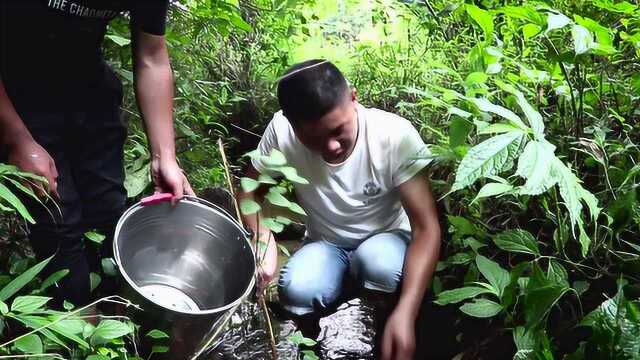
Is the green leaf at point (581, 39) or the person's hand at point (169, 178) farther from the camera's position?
the person's hand at point (169, 178)

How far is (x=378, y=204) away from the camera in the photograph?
6.83ft

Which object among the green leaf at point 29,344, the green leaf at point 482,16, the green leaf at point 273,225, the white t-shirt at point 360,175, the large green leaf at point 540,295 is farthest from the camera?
the white t-shirt at point 360,175

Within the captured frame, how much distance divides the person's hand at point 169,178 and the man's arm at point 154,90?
1 centimetres

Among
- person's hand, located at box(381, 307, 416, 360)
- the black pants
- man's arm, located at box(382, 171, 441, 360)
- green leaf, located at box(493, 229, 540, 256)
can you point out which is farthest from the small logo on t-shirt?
the black pants

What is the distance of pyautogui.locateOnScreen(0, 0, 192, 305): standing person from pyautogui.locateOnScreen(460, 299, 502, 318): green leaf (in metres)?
0.80

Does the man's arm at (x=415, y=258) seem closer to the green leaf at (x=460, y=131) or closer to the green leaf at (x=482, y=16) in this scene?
the green leaf at (x=460, y=131)

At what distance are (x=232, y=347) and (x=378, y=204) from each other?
78 cm

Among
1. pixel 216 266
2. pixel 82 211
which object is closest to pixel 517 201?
pixel 216 266

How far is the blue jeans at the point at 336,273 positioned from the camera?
6.44 ft

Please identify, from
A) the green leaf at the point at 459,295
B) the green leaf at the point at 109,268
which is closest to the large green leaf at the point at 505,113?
the green leaf at the point at 459,295

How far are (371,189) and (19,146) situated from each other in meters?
1.05

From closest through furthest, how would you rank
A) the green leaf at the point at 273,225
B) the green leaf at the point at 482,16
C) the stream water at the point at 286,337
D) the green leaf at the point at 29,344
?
the green leaf at the point at 29,344
the green leaf at the point at 273,225
the green leaf at the point at 482,16
the stream water at the point at 286,337

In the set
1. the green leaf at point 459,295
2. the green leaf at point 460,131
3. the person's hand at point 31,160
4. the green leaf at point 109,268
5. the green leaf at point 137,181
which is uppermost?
the green leaf at point 460,131

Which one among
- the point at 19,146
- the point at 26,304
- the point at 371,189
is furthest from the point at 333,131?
the point at 26,304
